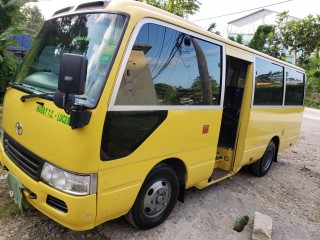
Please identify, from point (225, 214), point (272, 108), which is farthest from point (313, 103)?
point (225, 214)

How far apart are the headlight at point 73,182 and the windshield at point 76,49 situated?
64cm

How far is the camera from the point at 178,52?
3.40 metres

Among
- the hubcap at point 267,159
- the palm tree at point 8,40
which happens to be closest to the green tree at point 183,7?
the palm tree at point 8,40

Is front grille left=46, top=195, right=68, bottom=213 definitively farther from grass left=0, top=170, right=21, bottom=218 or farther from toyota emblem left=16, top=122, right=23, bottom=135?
grass left=0, top=170, right=21, bottom=218

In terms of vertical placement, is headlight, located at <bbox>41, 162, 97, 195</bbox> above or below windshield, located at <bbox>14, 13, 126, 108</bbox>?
below

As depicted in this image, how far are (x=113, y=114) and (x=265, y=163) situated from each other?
4666 mm

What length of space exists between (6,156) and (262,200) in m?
3.97

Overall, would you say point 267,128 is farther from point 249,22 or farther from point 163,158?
point 249,22

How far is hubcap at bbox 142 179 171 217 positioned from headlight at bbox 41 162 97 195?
91 cm

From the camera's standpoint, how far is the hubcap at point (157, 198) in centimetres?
342

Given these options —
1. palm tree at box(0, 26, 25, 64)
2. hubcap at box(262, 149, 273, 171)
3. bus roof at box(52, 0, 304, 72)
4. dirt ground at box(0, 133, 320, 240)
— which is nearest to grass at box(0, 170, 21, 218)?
dirt ground at box(0, 133, 320, 240)

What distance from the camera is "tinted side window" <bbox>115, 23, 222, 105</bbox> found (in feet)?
9.49

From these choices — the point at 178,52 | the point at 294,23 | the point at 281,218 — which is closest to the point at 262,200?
the point at 281,218

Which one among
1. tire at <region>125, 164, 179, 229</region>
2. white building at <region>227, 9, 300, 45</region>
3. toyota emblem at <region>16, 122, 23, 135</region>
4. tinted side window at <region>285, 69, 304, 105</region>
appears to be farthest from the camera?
white building at <region>227, 9, 300, 45</region>
